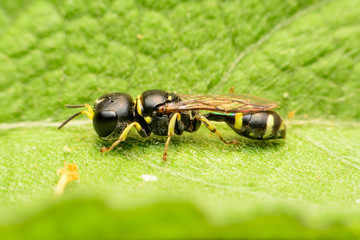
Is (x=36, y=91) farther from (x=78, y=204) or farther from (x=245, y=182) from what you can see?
(x=78, y=204)

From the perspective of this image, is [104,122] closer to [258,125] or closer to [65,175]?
[65,175]

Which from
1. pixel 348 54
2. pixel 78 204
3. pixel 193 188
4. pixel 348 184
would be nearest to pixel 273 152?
pixel 348 184

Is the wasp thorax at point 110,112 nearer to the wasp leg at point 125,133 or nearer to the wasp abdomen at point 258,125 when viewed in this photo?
the wasp leg at point 125,133

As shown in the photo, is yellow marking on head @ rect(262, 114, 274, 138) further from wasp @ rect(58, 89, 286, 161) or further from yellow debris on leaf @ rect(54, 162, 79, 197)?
yellow debris on leaf @ rect(54, 162, 79, 197)

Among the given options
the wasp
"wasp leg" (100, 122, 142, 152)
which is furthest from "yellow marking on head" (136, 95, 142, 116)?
"wasp leg" (100, 122, 142, 152)

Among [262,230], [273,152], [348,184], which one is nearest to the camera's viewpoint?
[262,230]

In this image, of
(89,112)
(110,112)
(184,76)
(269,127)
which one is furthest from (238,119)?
(89,112)

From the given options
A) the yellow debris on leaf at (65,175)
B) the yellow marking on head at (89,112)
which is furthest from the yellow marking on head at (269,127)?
the yellow debris on leaf at (65,175)
